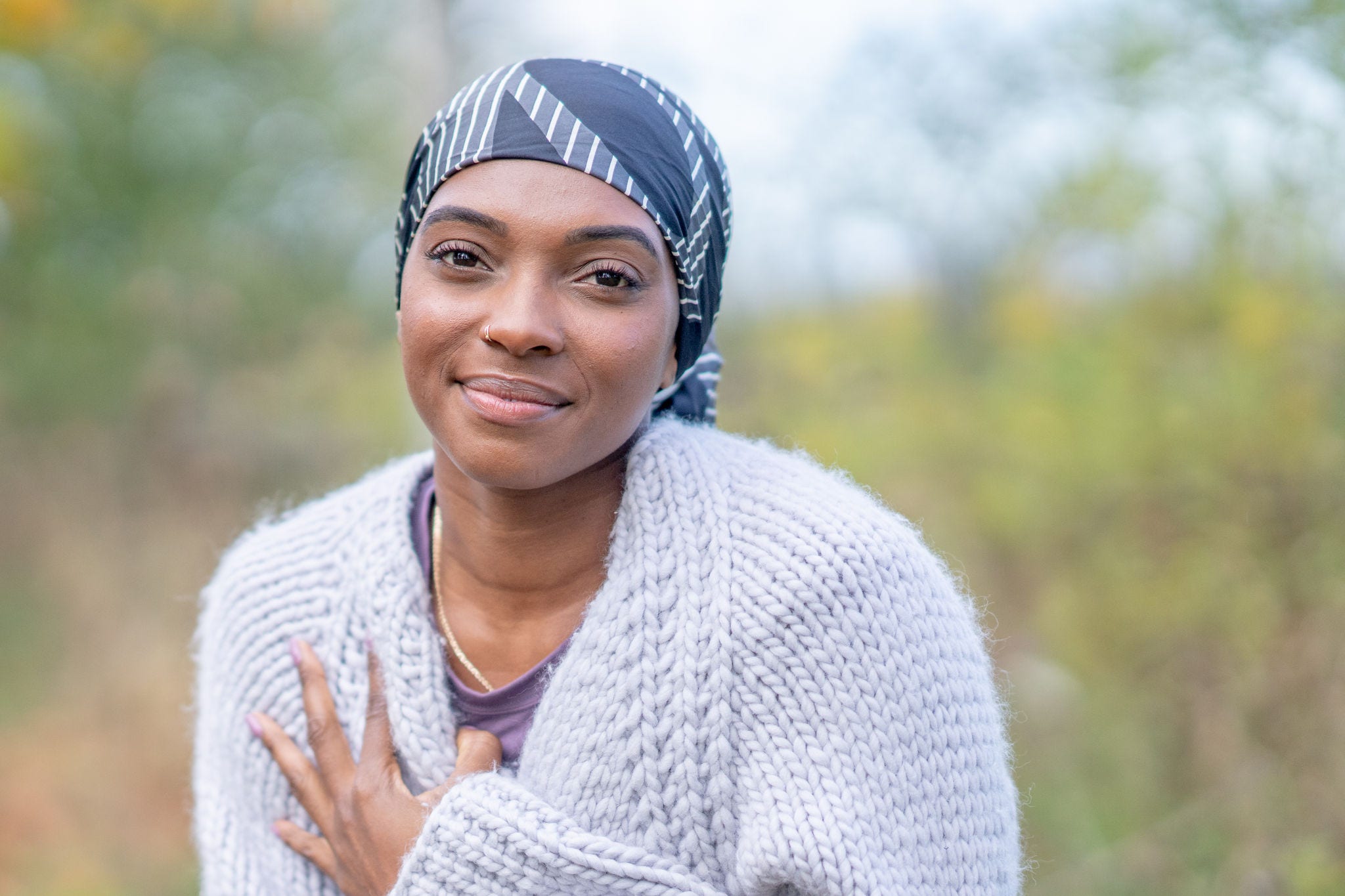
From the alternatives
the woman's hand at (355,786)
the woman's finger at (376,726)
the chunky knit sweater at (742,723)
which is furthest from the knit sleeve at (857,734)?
the woman's finger at (376,726)

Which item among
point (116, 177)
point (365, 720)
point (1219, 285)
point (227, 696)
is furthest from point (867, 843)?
point (116, 177)

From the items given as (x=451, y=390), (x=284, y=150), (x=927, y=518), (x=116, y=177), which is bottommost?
(x=451, y=390)

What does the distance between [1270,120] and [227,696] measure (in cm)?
313

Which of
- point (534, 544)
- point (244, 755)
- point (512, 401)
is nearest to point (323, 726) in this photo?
point (244, 755)

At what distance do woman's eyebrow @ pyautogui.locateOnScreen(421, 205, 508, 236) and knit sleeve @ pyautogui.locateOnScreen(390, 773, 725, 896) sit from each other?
83 cm

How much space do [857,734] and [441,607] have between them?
79cm

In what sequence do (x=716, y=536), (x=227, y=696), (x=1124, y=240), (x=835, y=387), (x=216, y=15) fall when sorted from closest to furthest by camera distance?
(x=716, y=536) → (x=227, y=696) → (x=1124, y=240) → (x=835, y=387) → (x=216, y=15)

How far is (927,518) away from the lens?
433 centimetres

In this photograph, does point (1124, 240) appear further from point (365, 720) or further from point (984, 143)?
point (365, 720)

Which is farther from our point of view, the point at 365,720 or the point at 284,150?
the point at 284,150

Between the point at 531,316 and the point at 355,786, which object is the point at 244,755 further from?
the point at 531,316

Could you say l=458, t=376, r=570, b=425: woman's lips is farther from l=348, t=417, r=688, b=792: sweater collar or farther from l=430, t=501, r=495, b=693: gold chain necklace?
l=430, t=501, r=495, b=693: gold chain necklace

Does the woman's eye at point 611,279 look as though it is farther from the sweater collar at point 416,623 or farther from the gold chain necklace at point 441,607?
the gold chain necklace at point 441,607

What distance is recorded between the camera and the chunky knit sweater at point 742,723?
1.69 metres
